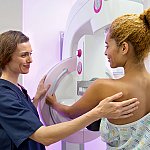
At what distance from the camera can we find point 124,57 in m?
1.18

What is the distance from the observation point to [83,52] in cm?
167

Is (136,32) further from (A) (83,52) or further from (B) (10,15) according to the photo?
(B) (10,15)

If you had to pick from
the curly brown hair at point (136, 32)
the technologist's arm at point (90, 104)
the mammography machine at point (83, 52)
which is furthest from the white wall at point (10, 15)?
the curly brown hair at point (136, 32)

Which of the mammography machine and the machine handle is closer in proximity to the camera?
the mammography machine

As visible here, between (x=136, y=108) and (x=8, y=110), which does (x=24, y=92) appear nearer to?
(x=8, y=110)

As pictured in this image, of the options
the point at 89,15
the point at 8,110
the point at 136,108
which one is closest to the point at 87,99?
the point at 136,108

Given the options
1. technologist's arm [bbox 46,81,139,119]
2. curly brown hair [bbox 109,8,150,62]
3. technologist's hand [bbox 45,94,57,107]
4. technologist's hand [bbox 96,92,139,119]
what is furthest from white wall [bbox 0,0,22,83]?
technologist's hand [bbox 96,92,139,119]

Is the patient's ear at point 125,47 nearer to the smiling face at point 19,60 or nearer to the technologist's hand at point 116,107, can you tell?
the technologist's hand at point 116,107

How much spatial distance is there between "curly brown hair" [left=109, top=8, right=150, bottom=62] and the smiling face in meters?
0.52

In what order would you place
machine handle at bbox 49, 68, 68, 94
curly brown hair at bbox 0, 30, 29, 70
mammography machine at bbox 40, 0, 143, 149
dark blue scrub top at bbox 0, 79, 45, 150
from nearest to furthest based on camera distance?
1. dark blue scrub top at bbox 0, 79, 45, 150
2. curly brown hair at bbox 0, 30, 29, 70
3. mammography machine at bbox 40, 0, 143, 149
4. machine handle at bbox 49, 68, 68, 94

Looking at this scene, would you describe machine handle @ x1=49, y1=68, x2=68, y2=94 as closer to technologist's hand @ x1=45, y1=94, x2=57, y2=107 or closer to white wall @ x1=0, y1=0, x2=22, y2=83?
technologist's hand @ x1=45, y1=94, x2=57, y2=107

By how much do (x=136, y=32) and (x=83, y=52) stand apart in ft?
1.92

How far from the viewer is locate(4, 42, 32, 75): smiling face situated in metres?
1.40

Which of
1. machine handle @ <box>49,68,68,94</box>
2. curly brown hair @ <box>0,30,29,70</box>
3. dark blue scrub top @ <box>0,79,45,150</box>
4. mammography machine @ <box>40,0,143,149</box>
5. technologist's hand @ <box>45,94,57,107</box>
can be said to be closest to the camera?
dark blue scrub top @ <box>0,79,45,150</box>
